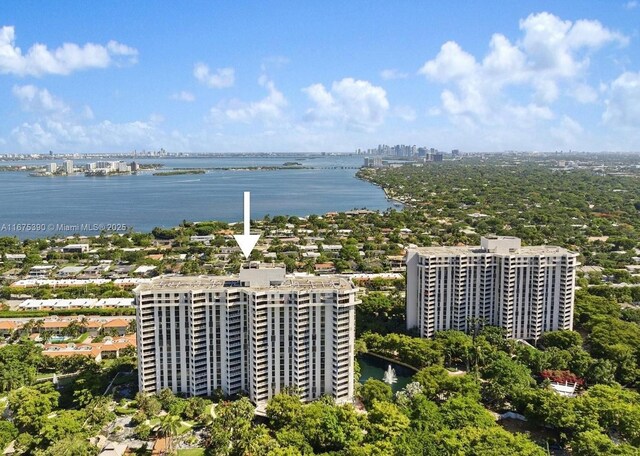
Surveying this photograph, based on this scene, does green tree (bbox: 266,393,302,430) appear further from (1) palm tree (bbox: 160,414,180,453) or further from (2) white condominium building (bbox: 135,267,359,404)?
(1) palm tree (bbox: 160,414,180,453)

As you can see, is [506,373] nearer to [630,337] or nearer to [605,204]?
[630,337]

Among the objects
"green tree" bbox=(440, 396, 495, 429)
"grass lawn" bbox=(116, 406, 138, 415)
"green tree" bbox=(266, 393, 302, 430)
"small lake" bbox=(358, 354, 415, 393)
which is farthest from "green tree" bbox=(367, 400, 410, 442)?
"grass lawn" bbox=(116, 406, 138, 415)

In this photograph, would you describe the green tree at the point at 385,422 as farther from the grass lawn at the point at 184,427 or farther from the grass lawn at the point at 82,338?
the grass lawn at the point at 82,338

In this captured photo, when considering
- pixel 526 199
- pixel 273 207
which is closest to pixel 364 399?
pixel 273 207

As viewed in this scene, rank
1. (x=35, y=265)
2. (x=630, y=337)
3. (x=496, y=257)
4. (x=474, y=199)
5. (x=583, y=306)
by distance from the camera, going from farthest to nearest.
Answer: (x=474, y=199) → (x=35, y=265) → (x=583, y=306) → (x=496, y=257) → (x=630, y=337)

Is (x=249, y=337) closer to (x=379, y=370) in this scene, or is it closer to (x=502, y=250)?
(x=379, y=370)

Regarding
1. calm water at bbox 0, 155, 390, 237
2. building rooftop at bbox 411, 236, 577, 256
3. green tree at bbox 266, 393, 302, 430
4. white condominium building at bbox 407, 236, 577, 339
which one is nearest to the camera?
green tree at bbox 266, 393, 302, 430
